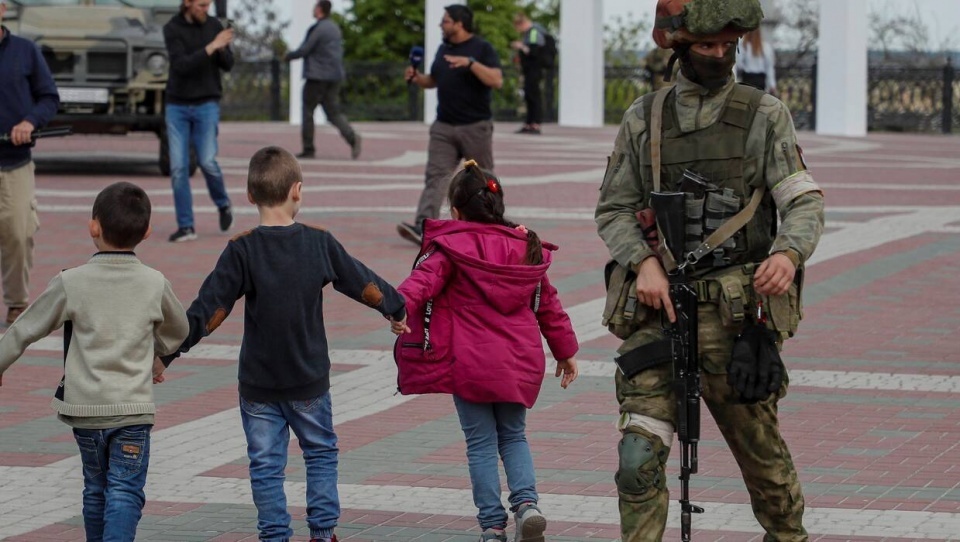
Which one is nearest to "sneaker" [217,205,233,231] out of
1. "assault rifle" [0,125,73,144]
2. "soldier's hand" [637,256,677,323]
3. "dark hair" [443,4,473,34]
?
"dark hair" [443,4,473,34]

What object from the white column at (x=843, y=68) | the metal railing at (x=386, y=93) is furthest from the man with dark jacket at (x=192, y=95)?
the metal railing at (x=386, y=93)

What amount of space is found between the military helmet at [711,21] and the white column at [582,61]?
28.4 m

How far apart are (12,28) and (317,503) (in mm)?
14247

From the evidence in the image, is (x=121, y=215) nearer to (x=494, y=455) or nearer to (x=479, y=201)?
(x=479, y=201)

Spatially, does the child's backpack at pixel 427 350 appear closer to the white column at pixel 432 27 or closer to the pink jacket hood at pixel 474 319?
the pink jacket hood at pixel 474 319

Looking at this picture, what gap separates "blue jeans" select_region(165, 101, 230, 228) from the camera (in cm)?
1306

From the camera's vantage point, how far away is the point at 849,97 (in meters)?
31.4

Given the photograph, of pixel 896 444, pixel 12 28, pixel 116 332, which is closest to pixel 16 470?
pixel 116 332

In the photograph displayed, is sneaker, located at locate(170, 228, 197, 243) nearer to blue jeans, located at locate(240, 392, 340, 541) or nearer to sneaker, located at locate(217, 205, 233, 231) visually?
sneaker, located at locate(217, 205, 233, 231)

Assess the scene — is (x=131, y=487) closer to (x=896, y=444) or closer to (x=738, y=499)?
(x=738, y=499)

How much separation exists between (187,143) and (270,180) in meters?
8.25

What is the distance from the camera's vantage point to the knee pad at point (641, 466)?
4625 millimetres

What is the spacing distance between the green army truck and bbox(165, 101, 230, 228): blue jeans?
553 centimetres

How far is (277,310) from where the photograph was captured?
5098mm
